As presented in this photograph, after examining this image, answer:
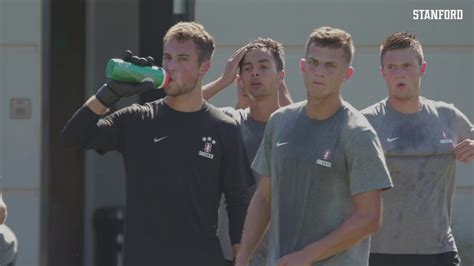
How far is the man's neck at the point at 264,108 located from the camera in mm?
5180

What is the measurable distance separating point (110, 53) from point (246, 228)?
3.99m

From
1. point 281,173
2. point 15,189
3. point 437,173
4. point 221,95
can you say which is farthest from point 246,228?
point 15,189

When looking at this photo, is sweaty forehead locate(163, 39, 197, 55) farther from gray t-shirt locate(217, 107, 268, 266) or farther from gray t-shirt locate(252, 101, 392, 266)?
gray t-shirt locate(252, 101, 392, 266)

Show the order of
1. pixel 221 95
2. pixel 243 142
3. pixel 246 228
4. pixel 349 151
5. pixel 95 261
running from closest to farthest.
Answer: pixel 349 151 → pixel 246 228 → pixel 243 142 → pixel 221 95 → pixel 95 261

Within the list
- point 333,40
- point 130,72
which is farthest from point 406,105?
point 130,72

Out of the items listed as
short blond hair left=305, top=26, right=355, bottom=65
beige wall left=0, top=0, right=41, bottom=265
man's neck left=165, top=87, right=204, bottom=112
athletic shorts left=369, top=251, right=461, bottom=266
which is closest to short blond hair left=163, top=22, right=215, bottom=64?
man's neck left=165, top=87, right=204, bottom=112

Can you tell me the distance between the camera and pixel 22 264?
7492 mm

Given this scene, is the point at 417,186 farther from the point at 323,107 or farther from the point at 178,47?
the point at 178,47

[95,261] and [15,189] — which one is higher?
[15,189]

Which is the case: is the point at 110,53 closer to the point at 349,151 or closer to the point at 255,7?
the point at 255,7

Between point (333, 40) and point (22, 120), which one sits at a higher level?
point (333, 40)

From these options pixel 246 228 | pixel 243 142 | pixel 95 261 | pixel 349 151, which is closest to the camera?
pixel 349 151

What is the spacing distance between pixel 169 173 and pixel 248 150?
594 millimetres

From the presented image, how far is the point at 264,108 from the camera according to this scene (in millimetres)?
5188
